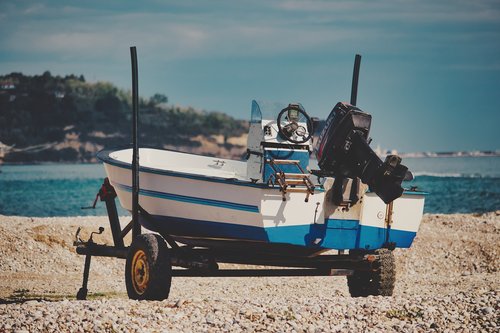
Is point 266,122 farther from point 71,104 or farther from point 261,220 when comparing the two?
point 71,104

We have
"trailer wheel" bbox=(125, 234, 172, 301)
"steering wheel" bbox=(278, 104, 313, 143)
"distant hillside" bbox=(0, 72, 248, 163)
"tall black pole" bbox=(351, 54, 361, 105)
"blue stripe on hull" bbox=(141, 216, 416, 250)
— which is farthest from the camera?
"distant hillside" bbox=(0, 72, 248, 163)

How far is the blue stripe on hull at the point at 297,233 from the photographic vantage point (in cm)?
1122

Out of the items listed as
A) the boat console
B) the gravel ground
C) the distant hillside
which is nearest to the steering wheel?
the boat console

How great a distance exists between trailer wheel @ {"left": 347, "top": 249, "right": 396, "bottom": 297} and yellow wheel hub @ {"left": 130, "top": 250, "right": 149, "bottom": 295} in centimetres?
288

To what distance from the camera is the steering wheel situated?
12.2 meters

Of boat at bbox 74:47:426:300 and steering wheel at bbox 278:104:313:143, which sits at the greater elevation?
steering wheel at bbox 278:104:313:143

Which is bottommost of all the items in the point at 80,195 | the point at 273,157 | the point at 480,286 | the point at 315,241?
the point at 80,195

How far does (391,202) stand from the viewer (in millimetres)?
11883

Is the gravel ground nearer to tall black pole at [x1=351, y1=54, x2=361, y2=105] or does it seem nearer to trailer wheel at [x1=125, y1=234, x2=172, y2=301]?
trailer wheel at [x1=125, y1=234, x2=172, y2=301]

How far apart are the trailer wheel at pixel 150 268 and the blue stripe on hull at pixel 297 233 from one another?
0.73 metres

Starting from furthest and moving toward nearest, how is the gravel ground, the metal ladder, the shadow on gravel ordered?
the shadow on gravel
the metal ladder
the gravel ground

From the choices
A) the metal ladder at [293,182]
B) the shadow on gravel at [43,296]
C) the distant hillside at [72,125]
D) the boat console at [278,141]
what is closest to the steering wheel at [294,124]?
the boat console at [278,141]

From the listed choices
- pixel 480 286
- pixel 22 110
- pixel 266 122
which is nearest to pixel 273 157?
pixel 266 122

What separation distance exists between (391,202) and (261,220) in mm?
1860
